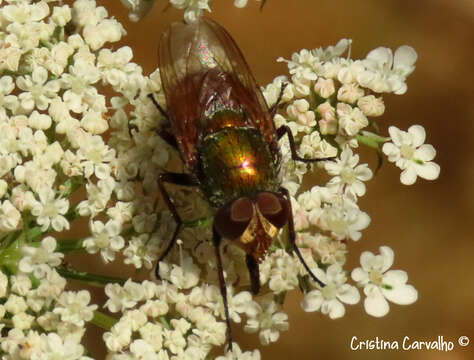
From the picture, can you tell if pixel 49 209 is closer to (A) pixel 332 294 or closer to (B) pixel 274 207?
(B) pixel 274 207

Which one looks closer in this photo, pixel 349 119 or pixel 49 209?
pixel 49 209

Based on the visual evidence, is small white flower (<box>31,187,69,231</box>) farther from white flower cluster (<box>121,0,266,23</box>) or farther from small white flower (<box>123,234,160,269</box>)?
white flower cluster (<box>121,0,266,23</box>)

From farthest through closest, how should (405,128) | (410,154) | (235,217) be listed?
(405,128)
(410,154)
(235,217)

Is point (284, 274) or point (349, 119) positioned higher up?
point (349, 119)

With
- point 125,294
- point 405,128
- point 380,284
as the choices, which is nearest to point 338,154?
point 380,284

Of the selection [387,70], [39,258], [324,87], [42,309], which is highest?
[387,70]

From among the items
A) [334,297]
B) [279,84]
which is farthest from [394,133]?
[334,297]
